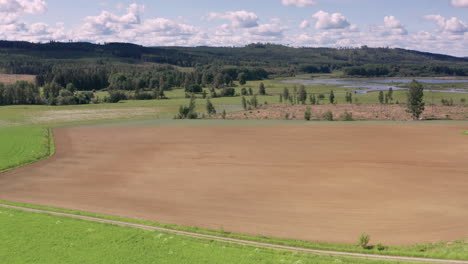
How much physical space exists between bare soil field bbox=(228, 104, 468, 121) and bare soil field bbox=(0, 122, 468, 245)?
1332 inches

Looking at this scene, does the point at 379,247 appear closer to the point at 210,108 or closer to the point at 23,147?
the point at 23,147

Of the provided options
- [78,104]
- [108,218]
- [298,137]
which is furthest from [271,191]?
[78,104]

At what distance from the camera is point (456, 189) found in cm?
5059

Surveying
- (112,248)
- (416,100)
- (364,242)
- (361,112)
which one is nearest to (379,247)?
(364,242)

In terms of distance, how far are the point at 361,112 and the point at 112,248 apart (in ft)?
396

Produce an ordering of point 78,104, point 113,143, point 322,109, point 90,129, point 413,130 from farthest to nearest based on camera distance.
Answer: point 78,104, point 322,109, point 90,129, point 413,130, point 113,143

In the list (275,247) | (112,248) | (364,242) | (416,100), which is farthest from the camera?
(416,100)

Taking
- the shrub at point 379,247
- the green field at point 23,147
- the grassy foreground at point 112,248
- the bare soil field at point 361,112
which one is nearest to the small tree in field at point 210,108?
the bare soil field at point 361,112

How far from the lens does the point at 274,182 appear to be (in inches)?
2189

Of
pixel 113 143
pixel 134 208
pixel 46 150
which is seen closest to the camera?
pixel 134 208

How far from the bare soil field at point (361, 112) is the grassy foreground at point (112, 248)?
104973 millimetres

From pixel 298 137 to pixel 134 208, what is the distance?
178 feet

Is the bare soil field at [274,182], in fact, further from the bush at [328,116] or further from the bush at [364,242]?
the bush at [328,116]

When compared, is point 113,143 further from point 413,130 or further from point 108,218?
point 413,130
